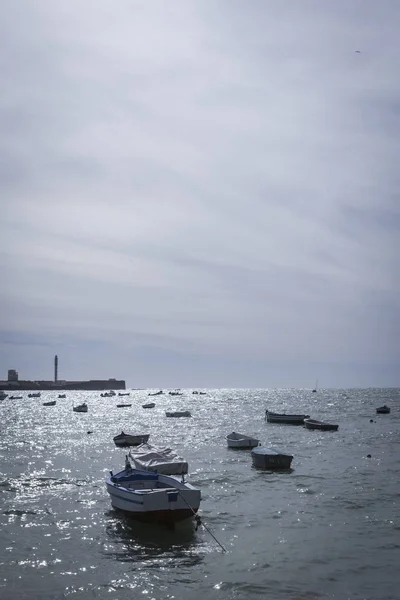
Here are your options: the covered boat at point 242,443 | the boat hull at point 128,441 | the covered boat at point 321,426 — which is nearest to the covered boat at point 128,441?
the boat hull at point 128,441

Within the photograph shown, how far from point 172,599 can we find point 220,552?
4.69 m

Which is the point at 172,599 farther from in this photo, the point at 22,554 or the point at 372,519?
the point at 372,519

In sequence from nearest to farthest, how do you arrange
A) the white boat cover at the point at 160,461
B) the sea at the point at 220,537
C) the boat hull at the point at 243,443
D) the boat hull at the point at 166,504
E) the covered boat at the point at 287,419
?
the sea at the point at 220,537 < the boat hull at the point at 166,504 < the white boat cover at the point at 160,461 < the boat hull at the point at 243,443 < the covered boat at the point at 287,419

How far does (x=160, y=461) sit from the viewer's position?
119 feet

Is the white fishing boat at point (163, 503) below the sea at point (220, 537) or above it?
above

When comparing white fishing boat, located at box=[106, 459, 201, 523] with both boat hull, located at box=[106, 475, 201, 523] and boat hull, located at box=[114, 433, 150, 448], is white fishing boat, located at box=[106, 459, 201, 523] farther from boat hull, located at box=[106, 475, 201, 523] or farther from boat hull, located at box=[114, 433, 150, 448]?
boat hull, located at box=[114, 433, 150, 448]

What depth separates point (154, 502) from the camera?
83.8 feet

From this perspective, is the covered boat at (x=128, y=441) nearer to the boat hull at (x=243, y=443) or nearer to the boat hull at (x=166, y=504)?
the boat hull at (x=243, y=443)

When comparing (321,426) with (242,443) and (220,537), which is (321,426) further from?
(220,537)

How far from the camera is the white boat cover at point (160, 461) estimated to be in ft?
116

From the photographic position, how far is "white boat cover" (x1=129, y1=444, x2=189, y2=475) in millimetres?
35219

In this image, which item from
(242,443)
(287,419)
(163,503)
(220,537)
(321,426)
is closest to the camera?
(220,537)

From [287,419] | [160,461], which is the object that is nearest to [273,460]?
[160,461]

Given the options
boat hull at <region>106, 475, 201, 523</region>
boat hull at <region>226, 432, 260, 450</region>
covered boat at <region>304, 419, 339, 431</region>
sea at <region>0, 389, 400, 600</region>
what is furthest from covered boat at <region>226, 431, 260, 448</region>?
boat hull at <region>106, 475, 201, 523</region>
